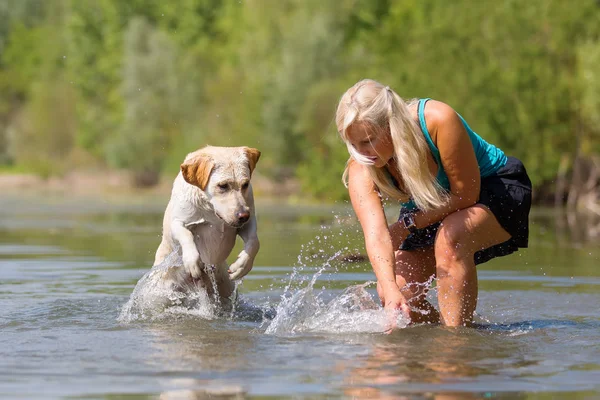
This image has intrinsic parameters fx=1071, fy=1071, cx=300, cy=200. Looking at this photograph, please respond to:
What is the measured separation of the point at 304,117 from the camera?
120 feet

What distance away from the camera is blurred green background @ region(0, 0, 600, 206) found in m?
29.7

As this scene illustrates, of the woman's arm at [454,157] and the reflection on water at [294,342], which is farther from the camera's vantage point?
the woman's arm at [454,157]

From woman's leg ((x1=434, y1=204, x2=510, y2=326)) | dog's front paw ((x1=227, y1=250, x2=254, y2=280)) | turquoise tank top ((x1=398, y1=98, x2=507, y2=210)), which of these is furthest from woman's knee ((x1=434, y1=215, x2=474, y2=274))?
dog's front paw ((x1=227, y1=250, x2=254, y2=280))

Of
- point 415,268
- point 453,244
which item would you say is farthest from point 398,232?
point 453,244

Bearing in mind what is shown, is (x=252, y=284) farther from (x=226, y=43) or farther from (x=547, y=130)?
(x=226, y=43)

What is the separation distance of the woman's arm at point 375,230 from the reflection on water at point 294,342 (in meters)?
0.30

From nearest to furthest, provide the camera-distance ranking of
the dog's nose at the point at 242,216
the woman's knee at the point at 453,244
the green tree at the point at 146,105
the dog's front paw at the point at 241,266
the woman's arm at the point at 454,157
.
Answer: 1. the woman's arm at the point at 454,157
2. the woman's knee at the point at 453,244
3. the dog's nose at the point at 242,216
4. the dog's front paw at the point at 241,266
5. the green tree at the point at 146,105

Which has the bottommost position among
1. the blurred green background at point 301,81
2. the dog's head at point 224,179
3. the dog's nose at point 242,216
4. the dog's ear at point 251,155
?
the dog's nose at point 242,216

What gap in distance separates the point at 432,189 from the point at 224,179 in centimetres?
185

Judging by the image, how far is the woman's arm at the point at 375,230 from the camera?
6305mm

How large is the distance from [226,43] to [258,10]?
46.6 feet

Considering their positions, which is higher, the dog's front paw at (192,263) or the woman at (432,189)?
the woman at (432,189)

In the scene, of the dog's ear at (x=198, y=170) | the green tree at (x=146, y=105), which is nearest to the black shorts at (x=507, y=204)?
the dog's ear at (x=198, y=170)

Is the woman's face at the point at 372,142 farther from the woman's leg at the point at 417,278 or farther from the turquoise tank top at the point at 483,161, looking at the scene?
the woman's leg at the point at 417,278
